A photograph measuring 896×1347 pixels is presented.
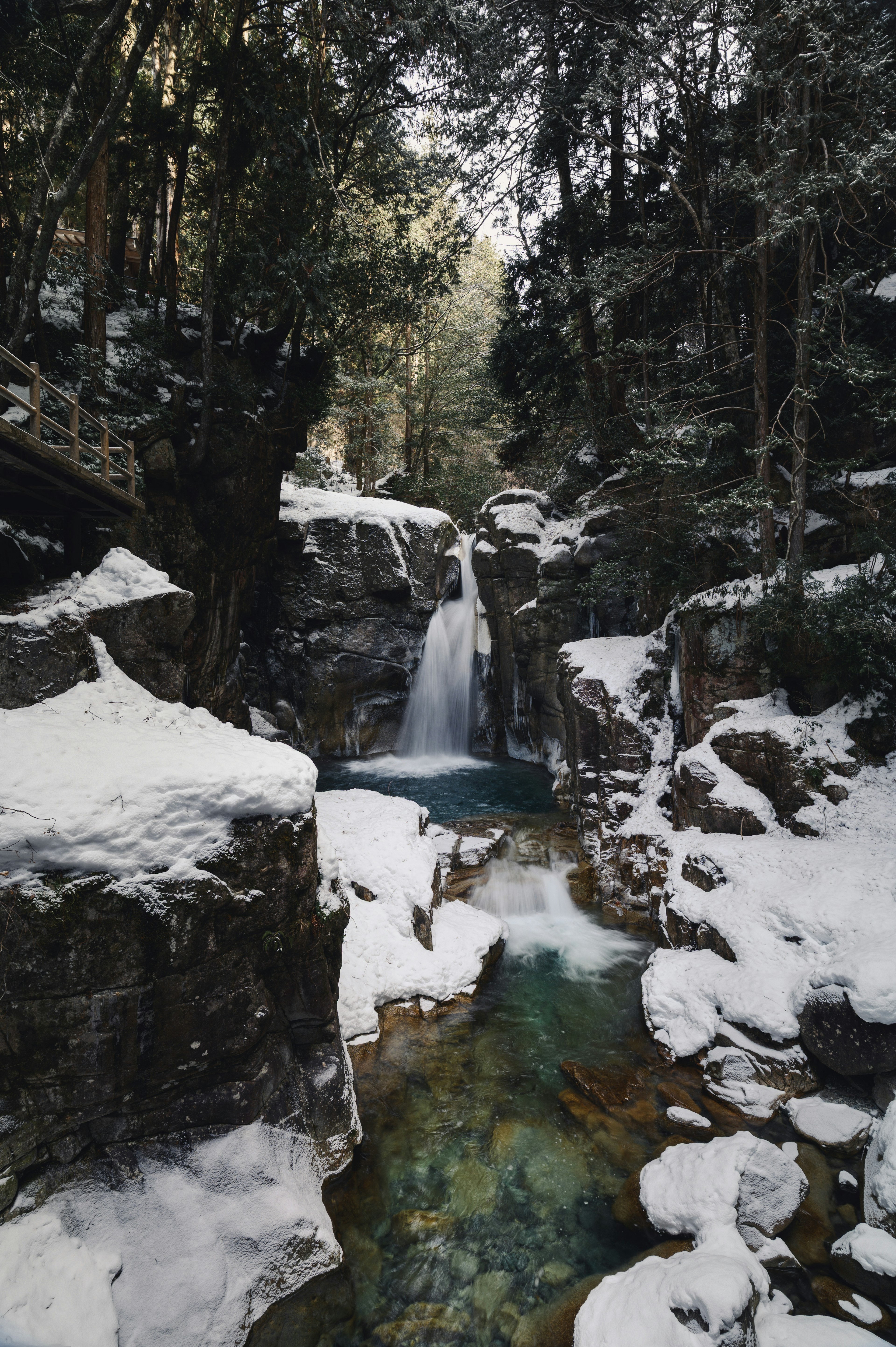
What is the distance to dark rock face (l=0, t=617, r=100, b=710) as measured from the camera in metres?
6.06

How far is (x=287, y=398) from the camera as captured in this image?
1598 centimetres

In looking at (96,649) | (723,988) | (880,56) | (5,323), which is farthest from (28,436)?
(880,56)

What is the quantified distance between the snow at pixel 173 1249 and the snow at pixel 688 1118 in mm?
3384

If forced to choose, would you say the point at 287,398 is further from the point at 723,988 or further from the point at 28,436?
the point at 723,988

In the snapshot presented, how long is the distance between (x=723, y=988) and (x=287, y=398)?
54.3 ft

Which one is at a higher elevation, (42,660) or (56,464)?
(56,464)

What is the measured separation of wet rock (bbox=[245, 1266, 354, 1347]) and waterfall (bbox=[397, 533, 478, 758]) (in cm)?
1584

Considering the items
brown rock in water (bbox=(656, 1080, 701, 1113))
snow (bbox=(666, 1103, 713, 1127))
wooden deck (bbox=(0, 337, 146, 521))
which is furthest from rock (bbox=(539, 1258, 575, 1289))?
wooden deck (bbox=(0, 337, 146, 521))

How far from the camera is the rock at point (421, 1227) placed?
15.7 feet

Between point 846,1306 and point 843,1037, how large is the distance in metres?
2.18

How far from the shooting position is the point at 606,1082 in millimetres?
6355

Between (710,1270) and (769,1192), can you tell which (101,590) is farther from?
(769,1192)

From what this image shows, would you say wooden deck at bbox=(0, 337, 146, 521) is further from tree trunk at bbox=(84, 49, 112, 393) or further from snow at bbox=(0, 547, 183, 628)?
tree trunk at bbox=(84, 49, 112, 393)

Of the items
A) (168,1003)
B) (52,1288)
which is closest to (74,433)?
(168,1003)
